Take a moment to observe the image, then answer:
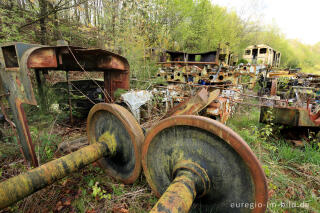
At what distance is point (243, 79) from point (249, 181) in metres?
10.7

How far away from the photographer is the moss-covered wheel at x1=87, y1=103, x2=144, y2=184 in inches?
73.7

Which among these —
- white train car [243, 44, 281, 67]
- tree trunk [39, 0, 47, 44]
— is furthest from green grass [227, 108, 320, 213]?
white train car [243, 44, 281, 67]

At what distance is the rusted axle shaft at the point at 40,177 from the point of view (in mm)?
1276

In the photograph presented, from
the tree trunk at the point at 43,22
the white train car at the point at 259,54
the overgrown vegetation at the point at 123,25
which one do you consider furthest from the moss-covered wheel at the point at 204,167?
the white train car at the point at 259,54

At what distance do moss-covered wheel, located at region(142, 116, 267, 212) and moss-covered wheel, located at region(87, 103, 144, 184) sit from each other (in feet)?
0.85

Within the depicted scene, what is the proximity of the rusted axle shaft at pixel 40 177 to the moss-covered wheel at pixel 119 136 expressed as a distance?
1.10ft

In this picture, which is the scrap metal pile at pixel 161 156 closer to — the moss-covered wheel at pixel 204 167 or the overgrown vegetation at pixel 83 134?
the moss-covered wheel at pixel 204 167

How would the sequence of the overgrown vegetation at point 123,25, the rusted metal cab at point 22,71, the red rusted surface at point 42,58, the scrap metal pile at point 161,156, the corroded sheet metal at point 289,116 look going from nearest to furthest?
1. the scrap metal pile at point 161,156
2. the rusted metal cab at point 22,71
3. the red rusted surface at point 42,58
4. the corroded sheet metal at point 289,116
5. the overgrown vegetation at point 123,25

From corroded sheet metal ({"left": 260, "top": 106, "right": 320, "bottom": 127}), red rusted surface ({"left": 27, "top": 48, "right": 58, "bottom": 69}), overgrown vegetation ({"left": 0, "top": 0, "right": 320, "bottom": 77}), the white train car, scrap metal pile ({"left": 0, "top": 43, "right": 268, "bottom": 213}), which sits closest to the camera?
scrap metal pile ({"left": 0, "top": 43, "right": 268, "bottom": 213})

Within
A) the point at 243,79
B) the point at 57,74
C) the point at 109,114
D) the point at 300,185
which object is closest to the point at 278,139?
the point at 300,185

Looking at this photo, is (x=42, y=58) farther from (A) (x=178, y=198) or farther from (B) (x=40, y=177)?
(A) (x=178, y=198)

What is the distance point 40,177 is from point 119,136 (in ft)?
2.95

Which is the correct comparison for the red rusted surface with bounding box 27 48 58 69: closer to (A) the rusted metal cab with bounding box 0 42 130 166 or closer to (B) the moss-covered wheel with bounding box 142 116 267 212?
(A) the rusted metal cab with bounding box 0 42 130 166

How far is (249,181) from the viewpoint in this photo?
3.99 ft
